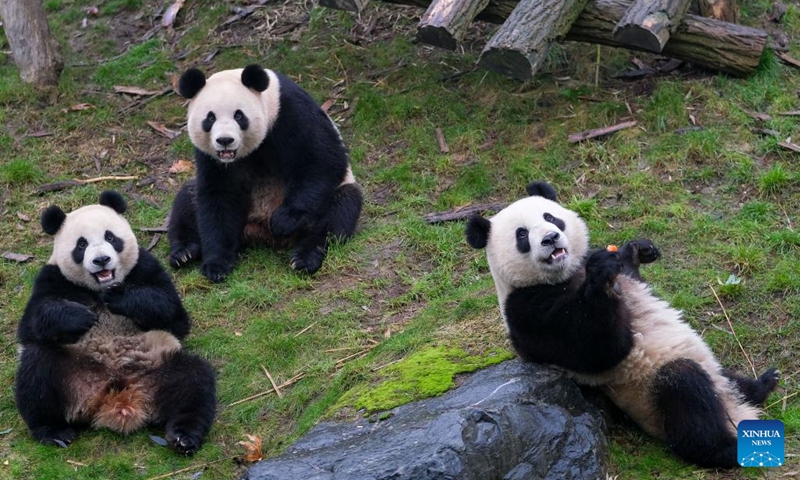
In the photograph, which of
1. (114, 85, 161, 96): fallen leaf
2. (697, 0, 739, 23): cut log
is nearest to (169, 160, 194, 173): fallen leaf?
(114, 85, 161, 96): fallen leaf

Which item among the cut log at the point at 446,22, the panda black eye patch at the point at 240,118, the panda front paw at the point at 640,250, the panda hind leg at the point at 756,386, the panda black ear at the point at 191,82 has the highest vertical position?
the panda front paw at the point at 640,250

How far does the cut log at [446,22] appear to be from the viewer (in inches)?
349

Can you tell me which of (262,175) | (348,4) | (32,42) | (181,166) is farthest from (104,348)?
(32,42)

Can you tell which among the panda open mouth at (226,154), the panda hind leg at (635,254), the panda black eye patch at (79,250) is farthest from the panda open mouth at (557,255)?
the panda open mouth at (226,154)

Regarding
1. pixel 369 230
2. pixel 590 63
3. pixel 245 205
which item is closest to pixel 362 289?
pixel 369 230

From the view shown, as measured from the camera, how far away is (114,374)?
21.8ft

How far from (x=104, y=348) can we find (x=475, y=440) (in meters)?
2.97

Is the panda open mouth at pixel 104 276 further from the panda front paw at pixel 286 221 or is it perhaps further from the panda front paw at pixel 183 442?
the panda front paw at pixel 286 221

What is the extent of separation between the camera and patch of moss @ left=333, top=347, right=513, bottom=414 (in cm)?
588

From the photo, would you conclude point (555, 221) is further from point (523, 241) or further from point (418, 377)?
point (418, 377)

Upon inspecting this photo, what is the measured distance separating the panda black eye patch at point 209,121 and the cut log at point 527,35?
236cm

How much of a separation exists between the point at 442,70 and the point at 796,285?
15.6ft

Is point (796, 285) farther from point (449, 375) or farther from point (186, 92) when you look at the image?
point (186, 92)

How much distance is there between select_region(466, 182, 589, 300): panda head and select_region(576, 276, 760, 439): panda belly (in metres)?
0.42
